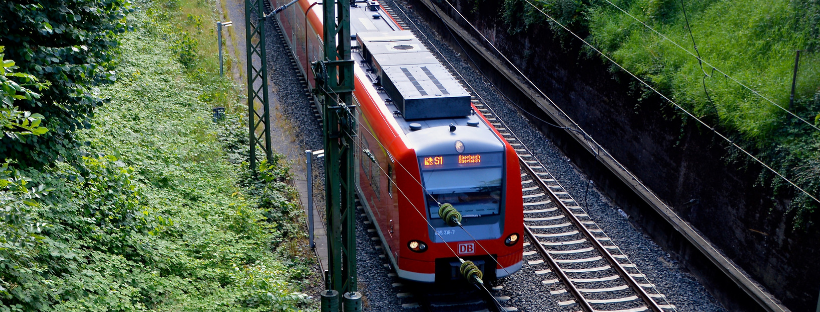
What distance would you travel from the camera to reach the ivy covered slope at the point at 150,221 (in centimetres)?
818

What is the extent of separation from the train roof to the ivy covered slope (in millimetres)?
3150

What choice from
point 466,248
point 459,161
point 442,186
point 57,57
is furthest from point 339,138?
point 57,57

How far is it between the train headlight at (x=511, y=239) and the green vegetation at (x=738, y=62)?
172 inches

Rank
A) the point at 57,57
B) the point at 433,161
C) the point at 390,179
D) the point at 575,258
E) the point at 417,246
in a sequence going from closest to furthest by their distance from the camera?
the point at 57,57 → the point at 433,161 → the point at 417,246 → the point at 390,179 → the point at 575,258

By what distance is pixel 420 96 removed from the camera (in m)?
11.9

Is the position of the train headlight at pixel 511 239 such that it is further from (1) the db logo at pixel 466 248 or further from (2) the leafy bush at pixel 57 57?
(2) the leafy bush at pixel 57 57

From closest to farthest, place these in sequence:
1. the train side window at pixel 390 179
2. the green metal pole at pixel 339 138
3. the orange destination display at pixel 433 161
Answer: the green metal pole at pixel 339 138, the orange destination display at pixel 433 161, the train side window at pixel 390 179

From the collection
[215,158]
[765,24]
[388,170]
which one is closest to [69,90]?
[388,170]

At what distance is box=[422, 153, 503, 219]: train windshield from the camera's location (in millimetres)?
10820

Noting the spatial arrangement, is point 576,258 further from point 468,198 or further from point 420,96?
point 420,96

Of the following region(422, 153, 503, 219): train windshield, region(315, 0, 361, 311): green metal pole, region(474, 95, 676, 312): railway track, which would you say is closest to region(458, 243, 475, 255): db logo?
region(422, 153, 503, 219): train windshield

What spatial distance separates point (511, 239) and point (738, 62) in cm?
684

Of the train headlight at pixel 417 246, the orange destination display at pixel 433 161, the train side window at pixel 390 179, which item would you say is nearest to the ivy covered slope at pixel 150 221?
the train headlight at pixel 417 246

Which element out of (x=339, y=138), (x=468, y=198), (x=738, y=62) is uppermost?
(x=738, y=62)
